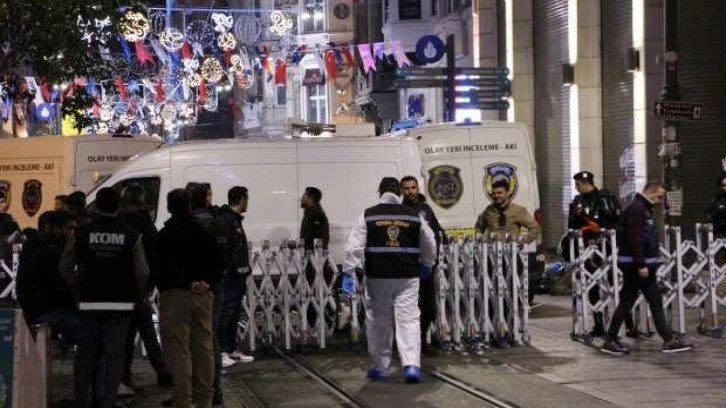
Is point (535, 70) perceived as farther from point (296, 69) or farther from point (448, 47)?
point (296, 69)

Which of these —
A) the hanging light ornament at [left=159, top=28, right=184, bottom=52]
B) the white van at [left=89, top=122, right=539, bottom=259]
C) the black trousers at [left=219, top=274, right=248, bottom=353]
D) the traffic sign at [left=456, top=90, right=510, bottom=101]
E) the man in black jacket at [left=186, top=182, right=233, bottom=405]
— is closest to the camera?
the man in black jacket at [left=186, top=182, right=233, bottom=405]


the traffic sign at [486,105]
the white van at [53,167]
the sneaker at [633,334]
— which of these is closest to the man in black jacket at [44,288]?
the sneaker at [633,334]

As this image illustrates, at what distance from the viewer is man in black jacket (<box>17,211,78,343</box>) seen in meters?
9.94

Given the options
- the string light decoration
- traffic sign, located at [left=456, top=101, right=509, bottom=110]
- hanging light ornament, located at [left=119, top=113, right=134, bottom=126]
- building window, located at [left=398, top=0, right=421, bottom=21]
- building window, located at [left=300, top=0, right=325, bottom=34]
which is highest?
building window, located at [left=300, top=0, right=325, bottom=34]

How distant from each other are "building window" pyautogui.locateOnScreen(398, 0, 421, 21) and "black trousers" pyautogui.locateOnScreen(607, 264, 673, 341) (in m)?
27.6

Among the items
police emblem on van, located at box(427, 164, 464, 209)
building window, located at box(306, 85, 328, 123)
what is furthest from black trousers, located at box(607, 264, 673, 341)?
building window, located at box(306, 85, 328, 123)

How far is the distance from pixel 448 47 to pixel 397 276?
14705mm

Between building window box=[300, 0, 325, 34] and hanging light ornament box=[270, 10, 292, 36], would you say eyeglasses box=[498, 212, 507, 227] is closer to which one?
hanging light ornament box=[270, 10, 292, 36]

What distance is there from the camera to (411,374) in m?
11.3

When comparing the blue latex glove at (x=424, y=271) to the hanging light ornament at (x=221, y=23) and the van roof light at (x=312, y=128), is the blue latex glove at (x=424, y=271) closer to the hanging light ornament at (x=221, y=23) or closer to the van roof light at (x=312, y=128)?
the van roof light at (x=312, y=128)

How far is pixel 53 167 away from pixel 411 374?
11.7m

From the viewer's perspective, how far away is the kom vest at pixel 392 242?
1133cm

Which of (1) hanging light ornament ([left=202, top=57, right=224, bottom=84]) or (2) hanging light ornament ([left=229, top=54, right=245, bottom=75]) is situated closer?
(1) hanging light ornament ([left=202, top=57, right=224, bottom=84])

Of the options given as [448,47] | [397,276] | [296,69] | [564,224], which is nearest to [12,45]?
[397,276]
